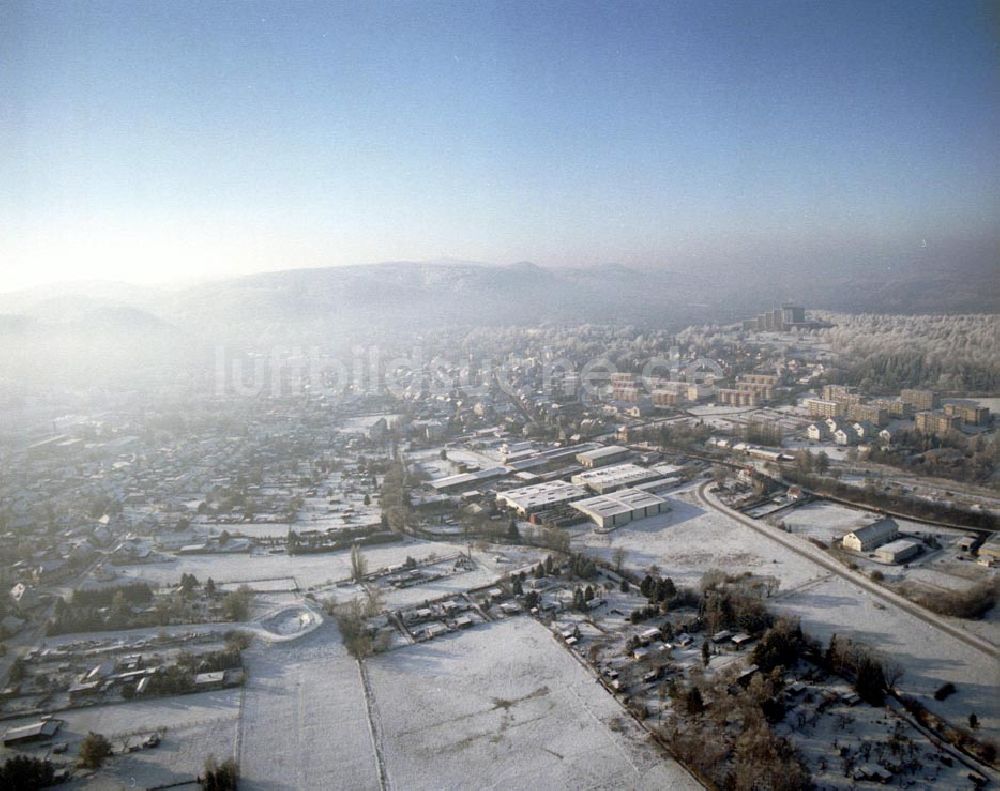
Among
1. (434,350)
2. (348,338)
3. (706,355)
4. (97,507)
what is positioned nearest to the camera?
(97,507)

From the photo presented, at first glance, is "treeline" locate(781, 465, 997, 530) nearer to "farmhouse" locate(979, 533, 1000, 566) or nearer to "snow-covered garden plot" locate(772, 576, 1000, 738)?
"farmhouse" locate(979, 533, 1000, 566)

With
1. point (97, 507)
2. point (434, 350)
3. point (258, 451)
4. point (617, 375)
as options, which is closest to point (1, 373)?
point (258, 451)

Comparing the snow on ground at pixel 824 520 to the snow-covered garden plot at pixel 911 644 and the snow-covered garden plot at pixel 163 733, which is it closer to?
the snow-covered garden plot at pixel 911 644

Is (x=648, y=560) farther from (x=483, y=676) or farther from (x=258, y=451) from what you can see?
(x=258, y=451)

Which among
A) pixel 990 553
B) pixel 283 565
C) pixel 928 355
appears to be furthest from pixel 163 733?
pixel 928 355

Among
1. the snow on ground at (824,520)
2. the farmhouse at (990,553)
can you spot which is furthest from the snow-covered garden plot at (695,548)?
the farmhouse at (990,553)

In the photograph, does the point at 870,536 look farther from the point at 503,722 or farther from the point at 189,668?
the point at 189,668
